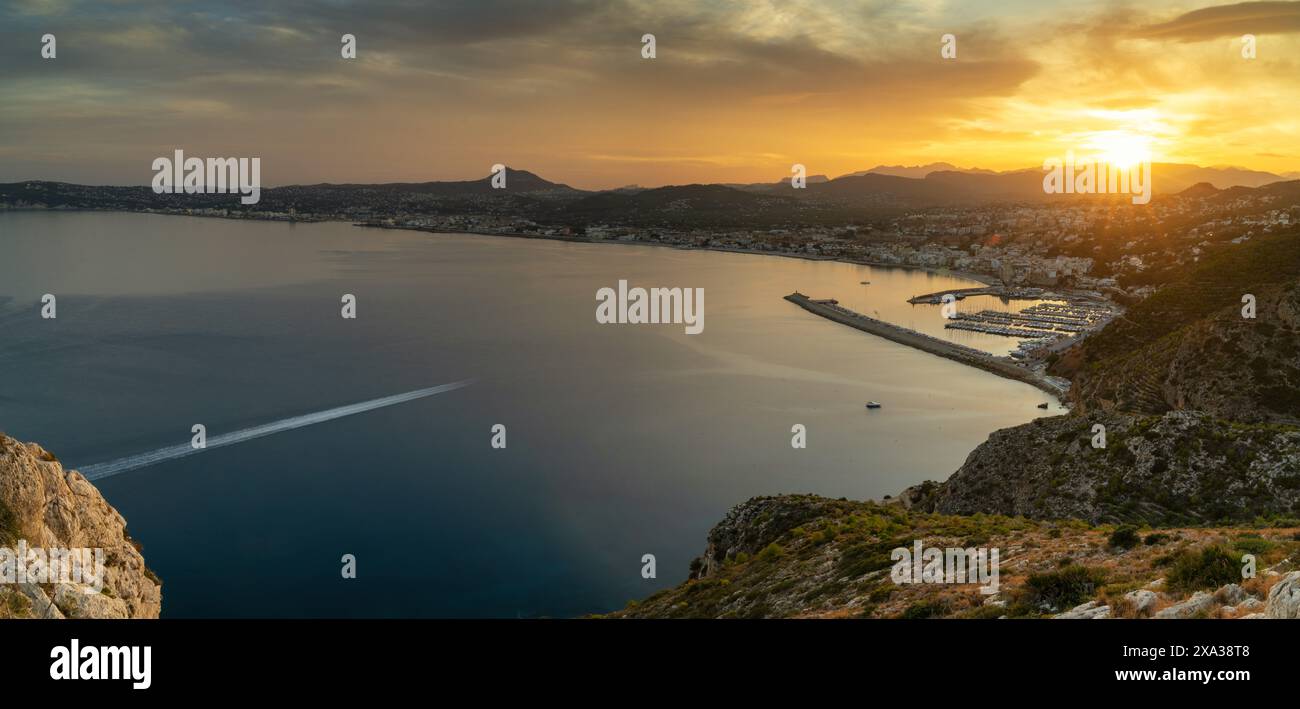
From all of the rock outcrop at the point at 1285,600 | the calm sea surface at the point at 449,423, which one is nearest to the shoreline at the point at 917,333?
the calm sea surface at the point at 449,423

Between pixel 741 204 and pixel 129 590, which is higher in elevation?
pixel 741 204

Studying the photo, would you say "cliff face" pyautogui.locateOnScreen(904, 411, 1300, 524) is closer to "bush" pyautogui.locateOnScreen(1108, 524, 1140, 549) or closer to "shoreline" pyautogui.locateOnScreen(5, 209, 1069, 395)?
"bush" pyautogui.locateOnScreen(1108, 524, 1140, 549)

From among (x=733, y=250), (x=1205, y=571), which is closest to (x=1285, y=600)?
(x=1205, y=571)

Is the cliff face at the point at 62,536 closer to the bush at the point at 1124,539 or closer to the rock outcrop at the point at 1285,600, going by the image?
the rock outcrop at the point at 1285,600

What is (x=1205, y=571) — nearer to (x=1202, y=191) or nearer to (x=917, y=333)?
(x=917, y=333)

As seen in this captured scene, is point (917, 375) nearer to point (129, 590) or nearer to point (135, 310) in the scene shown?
point (129, 590)
